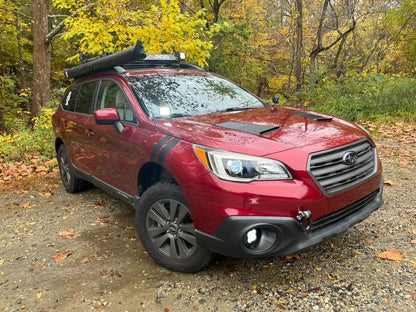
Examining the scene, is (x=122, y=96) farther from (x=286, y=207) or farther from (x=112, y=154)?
(x=286, y=207)

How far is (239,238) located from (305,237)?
482mm

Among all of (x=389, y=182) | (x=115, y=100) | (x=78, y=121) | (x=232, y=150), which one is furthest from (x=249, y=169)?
(x=389, y=182)

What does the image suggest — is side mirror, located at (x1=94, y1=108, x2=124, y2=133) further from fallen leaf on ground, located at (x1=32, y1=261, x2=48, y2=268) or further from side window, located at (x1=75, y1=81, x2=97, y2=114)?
fallen leaf on ground, located at (x1=32, y1=261, x2=48, y2=268)

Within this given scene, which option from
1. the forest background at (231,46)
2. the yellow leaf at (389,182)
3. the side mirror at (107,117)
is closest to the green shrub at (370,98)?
the forest background at (231,46)

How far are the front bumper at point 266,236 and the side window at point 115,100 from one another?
1486 millimetres

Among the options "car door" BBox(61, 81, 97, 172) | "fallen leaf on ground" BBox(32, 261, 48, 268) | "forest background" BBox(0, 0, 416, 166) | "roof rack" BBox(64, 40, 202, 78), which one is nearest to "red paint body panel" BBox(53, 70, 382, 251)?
"roof rack" BBox(64, 40, 202, 78)

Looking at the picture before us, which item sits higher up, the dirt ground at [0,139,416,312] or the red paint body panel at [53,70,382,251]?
the red paint body panel at [53,70,382,251]

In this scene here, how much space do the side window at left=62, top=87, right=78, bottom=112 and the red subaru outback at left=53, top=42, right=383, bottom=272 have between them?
1.06 m

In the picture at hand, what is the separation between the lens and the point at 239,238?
230 centimetres

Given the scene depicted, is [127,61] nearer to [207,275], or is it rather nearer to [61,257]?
[61,257]

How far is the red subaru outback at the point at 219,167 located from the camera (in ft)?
7.64

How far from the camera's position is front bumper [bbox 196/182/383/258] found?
2287mm

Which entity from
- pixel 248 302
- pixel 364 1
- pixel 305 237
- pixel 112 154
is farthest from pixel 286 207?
pixel 364 1

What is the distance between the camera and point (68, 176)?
536 cm
